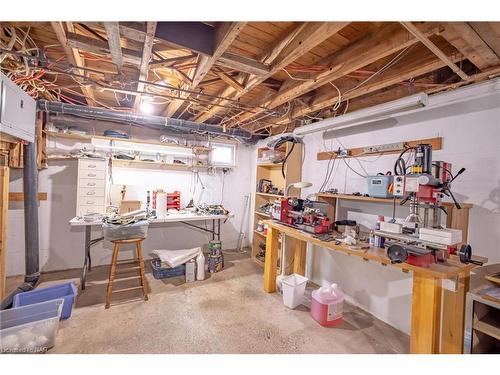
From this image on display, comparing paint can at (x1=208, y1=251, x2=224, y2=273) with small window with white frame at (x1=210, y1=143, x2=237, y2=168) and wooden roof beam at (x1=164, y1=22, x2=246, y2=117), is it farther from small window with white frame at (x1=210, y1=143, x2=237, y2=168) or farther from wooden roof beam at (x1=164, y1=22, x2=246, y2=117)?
wooden roof beam at (x1=164, y1=22, x2=246, y2=117)

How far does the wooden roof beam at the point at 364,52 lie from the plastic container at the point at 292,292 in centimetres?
213

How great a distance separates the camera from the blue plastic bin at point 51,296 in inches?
84.4

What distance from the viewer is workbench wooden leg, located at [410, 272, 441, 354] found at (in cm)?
143

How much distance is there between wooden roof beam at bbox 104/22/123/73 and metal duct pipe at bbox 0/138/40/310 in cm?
183

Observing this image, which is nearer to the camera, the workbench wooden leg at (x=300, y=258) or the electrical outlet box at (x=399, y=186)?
the electrical outlet box at (x=399, y=186)

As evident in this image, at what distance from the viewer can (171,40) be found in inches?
59.0

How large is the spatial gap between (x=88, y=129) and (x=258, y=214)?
3081 millimetres

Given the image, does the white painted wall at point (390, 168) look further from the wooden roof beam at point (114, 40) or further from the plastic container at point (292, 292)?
the wooden roof beam at point (114, 40)

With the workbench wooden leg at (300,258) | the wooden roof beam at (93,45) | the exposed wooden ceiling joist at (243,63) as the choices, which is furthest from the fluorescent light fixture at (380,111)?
the wooden roof beam at (93,45)

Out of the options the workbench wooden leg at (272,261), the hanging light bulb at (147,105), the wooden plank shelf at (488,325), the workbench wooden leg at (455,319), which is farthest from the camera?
the workbench wooden leg at (272,261)

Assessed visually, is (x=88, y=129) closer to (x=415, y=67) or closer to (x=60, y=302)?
(x=60, y=302)

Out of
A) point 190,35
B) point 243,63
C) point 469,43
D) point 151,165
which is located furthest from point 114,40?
point 151,165

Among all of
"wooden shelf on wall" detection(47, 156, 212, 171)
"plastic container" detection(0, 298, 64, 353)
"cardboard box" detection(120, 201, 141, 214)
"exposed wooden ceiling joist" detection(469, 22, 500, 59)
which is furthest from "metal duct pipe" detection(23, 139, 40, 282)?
"exposed wooden ceiling joist" detection(469, 22, 500, 59)

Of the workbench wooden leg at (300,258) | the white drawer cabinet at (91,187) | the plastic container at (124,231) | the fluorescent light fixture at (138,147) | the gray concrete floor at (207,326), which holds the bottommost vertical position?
the gray concrete floor at (207,326)
